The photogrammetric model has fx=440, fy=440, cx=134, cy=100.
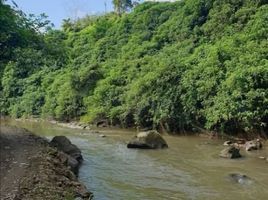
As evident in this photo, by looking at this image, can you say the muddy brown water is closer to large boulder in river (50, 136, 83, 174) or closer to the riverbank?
large boulder in river (50, 136, 83, 174)

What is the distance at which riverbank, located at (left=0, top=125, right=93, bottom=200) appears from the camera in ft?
39.2

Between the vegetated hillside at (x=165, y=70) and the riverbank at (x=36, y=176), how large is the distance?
21.6 ft

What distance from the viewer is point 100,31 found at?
77.2 metres

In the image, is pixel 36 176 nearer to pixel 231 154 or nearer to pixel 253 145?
pixel 231 154

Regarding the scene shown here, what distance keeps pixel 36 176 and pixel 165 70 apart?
85.5 ft

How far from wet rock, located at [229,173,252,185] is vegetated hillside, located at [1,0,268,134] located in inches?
450

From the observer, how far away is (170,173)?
18672 mm

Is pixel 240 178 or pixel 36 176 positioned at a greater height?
pixel 36 176

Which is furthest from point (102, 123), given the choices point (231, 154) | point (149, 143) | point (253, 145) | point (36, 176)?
point (36, 176)

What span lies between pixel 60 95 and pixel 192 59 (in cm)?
2622

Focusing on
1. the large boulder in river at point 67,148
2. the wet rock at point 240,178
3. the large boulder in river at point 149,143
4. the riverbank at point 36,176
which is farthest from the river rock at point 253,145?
the riverbank at point 36,176

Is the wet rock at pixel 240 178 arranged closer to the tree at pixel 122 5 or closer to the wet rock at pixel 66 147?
the wet rock at pixel 66 147

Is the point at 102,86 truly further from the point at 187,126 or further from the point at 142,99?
the point at 187,126

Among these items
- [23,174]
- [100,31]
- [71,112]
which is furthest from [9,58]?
[100,31]
